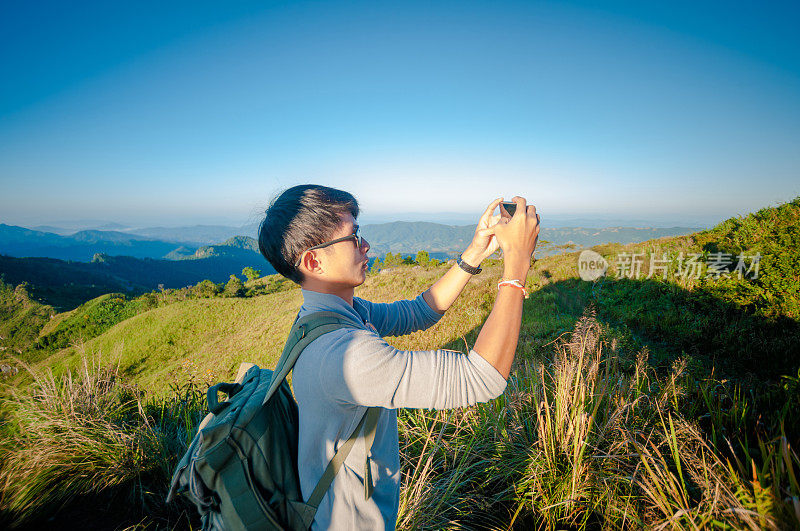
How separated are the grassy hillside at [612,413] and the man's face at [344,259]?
1.49m

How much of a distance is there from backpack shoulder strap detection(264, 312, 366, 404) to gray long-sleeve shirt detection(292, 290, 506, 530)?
27 millimetres

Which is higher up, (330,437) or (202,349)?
(330,437)

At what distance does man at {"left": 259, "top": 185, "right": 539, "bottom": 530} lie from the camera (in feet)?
3.25

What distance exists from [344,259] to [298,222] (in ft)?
0.85

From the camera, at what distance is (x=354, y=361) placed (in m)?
1.00

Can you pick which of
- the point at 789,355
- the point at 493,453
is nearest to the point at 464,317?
the point at 789,355

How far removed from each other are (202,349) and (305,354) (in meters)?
18.0

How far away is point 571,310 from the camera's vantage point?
8.18 m

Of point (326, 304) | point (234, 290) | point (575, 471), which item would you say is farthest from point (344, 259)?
point (234, 290)

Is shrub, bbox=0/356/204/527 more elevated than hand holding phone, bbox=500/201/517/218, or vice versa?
hand holding phone, bbox=500/201/517/218

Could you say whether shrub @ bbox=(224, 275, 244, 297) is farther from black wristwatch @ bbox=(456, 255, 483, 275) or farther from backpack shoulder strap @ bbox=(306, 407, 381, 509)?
backpack shoulder strap @ bbox=(306, 407, 381, 509)

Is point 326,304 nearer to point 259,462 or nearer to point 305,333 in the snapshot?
point 305,333

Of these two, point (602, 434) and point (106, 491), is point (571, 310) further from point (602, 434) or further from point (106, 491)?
point (106, 491)

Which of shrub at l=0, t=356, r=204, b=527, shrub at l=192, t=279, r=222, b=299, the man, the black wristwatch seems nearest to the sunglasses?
the man
